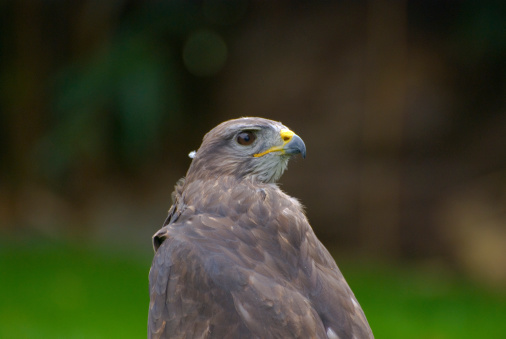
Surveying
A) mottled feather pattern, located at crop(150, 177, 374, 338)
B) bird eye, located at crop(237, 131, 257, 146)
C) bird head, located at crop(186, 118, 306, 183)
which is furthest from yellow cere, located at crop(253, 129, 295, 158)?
mottled feather pattern, located at crop(150, 177, 374, 338)

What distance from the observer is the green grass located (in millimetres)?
7258

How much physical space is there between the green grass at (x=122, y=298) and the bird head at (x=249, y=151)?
10.7 feet

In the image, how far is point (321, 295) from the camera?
11.1 ft

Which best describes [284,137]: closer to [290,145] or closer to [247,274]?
[290,145]

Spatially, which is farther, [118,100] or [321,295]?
[118,100]

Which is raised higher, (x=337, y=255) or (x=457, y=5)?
(x=457, y=5)

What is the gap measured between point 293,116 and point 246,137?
21.1 feet

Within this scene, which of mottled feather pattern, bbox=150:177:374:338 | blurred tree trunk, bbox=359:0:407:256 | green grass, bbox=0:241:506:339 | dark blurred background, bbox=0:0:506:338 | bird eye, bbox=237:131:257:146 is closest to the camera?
mottled feather pattern, bbox=150:177:374:338

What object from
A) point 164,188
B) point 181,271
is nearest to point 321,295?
point 181,271

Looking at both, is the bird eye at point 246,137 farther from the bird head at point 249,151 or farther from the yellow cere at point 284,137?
the yellow cere at point 284,137

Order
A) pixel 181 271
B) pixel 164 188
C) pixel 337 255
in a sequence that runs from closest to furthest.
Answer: pixel 181 271
pixel 337 255
pixel 164 188

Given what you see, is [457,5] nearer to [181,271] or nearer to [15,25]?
[15,25]

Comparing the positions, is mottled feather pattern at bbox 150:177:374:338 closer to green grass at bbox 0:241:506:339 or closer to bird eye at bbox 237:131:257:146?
bird eye at bbox 237:131:257:146

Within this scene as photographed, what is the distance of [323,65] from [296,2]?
89 centimetres
